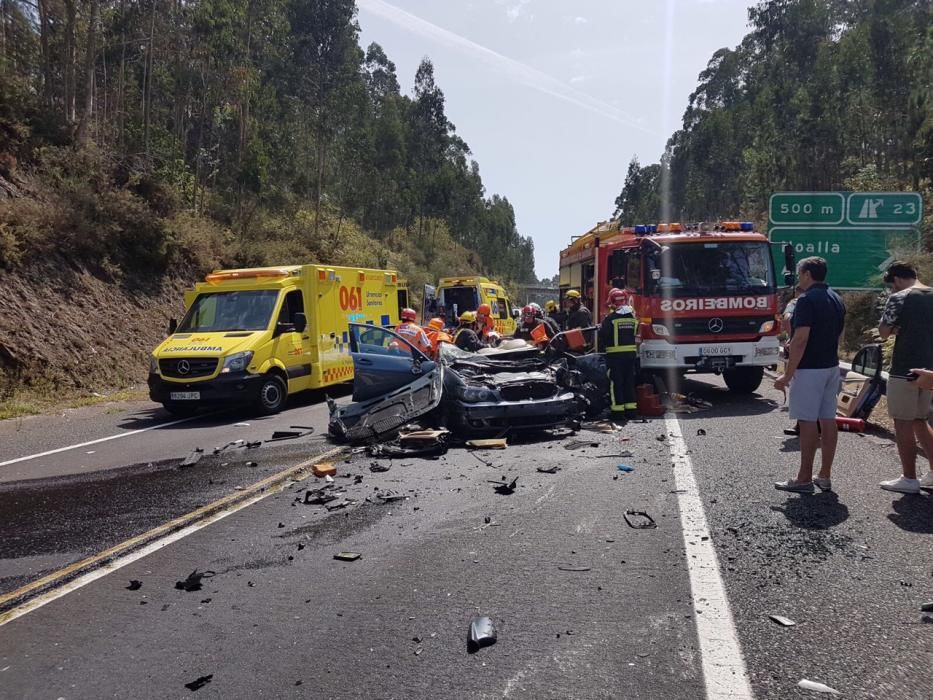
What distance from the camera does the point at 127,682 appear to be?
306cm

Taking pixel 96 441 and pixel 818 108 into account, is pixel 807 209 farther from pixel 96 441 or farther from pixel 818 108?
pixel 818 108

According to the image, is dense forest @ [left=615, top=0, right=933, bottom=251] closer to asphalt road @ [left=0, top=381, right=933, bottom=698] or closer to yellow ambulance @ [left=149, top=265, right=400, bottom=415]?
yellow ambulance @ [left=149, top=265, right=400, bottom=415]

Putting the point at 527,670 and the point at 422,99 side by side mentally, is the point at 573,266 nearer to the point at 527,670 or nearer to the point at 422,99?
the point at 527,670

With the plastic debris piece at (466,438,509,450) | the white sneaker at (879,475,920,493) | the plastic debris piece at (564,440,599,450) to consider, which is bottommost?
the plastic debris piece at (564,440,599,450)

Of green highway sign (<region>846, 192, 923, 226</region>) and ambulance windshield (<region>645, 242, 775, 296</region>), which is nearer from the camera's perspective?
ambulance windshield (<region>645, 242, 775, 296</region>)

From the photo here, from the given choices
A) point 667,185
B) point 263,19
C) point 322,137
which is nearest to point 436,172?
point 322,137

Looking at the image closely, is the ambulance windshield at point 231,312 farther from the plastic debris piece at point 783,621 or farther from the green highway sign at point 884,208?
the green highway sign at point 884,208

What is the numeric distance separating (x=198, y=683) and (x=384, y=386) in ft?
18.6

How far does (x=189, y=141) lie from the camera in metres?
37.8

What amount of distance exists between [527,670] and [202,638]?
5.33ft

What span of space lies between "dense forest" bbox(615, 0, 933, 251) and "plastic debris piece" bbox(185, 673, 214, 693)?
26911 mm

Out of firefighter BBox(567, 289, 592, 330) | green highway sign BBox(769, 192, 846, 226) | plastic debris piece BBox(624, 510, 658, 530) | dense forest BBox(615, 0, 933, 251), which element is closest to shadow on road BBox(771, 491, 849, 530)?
plastic debris piece BBox(624, 510, 658, 530)

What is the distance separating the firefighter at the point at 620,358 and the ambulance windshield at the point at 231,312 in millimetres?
5609

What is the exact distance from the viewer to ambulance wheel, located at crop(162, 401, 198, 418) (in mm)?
10977
